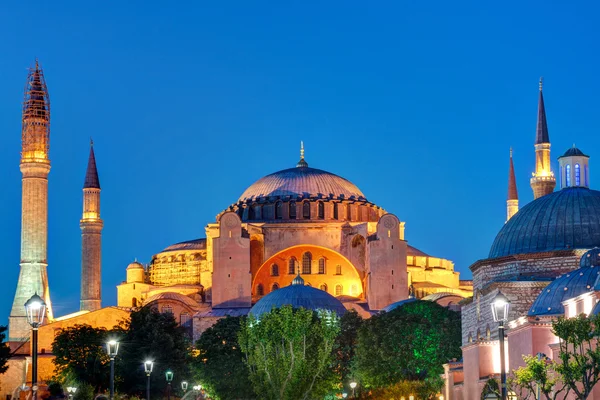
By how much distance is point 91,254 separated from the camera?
77688mm

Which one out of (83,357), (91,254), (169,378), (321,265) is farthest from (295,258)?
(169,378)

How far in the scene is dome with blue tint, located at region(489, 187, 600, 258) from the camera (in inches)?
1684

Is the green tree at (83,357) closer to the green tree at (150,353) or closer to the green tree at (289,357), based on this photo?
the green tree at (150,353)

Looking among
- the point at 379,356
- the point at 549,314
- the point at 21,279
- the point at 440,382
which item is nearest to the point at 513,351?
the point at 549,314

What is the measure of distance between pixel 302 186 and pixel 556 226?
41.0 metres

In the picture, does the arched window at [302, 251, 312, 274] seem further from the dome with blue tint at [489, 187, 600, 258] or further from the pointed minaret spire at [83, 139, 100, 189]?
the dome with blue tint at [489, 187, 600, 258]

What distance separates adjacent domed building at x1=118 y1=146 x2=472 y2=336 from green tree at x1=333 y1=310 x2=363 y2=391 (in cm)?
664

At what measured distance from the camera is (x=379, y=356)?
175 feet

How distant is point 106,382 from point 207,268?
26.3 m

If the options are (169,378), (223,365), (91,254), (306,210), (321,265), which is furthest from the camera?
(306,210)

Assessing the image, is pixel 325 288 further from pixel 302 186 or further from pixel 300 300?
pixel 300 300

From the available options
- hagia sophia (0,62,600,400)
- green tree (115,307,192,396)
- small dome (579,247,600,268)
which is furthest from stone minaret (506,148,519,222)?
small dome (579,247,600,268)

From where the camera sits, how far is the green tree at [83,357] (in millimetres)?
54500

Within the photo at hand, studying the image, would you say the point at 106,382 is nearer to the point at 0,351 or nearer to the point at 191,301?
the point at 0,351
